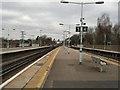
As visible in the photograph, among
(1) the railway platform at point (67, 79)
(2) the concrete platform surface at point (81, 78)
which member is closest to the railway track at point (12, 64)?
(1) the railway platform at point (67, 79)

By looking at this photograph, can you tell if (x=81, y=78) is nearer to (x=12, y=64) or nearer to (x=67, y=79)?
(x=67, y=79)

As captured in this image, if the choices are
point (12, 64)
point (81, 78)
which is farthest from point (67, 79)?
point (12, 64)

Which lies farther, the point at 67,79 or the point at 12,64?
the point at 12,64

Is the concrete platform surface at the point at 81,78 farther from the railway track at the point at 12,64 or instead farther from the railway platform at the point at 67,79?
the railway track at the point at 12,64

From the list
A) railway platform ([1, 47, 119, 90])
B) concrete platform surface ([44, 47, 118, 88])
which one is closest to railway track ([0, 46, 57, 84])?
railway platform ([1, 47, 119, 90])

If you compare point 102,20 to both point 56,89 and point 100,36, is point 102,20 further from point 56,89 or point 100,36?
point 56,89

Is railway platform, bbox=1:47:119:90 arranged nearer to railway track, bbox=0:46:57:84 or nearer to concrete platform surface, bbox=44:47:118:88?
concrete platform surface, bbox=44:47:118:88

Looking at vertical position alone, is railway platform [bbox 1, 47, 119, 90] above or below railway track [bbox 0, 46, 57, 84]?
above

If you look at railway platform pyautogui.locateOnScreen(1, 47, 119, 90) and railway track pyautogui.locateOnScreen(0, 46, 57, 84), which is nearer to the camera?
railway platform pyautogui.locateOnScreen(1, 47, 119, 90)

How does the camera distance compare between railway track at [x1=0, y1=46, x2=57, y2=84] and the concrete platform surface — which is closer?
the concrete platform surface

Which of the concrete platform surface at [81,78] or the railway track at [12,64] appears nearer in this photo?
the concrete platform surface at [81,78]

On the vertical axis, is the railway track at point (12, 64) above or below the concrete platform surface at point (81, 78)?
below

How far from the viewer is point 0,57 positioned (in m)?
38.3

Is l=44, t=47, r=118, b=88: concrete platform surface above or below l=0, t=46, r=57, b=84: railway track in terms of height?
above
